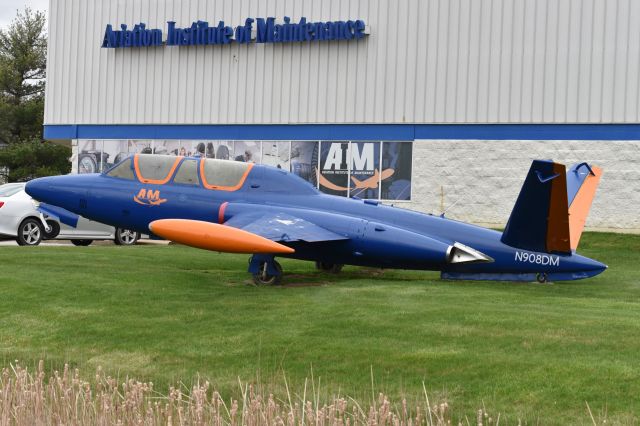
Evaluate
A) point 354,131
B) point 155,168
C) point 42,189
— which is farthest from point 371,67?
point 42,189

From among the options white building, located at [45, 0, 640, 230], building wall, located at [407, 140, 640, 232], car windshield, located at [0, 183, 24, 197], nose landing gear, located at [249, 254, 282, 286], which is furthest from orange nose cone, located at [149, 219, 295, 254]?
white building, located at [45, 0, 640, 230]

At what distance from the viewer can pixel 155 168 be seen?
17719 mm

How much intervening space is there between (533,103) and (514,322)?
68.1ft

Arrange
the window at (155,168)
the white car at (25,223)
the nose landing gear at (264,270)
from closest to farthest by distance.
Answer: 1. the nose landing gear at (264,270)
2. the window at (155,168)
3. the white car at (25,223)

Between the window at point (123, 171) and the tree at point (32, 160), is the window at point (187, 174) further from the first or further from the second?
the tree at point (32, 160)

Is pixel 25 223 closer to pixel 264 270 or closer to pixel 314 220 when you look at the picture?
pixel 264 270

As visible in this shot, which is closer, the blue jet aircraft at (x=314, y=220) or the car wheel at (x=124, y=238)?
the blue jet aircraft at (x=314, y=220)

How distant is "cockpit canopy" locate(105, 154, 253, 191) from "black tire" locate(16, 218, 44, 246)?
6.28 meters

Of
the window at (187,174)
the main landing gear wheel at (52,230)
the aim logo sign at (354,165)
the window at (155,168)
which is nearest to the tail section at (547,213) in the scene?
the window at (187,174)

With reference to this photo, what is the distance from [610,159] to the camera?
96.7 feet

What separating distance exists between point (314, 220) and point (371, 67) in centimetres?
1757

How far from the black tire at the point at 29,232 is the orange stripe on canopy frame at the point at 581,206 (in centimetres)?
1395

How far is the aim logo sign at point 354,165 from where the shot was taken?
3325 cm

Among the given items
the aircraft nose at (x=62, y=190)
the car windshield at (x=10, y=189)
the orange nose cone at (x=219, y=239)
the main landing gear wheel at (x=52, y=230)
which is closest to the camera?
the orange nose cone at (x=219, y=239)
